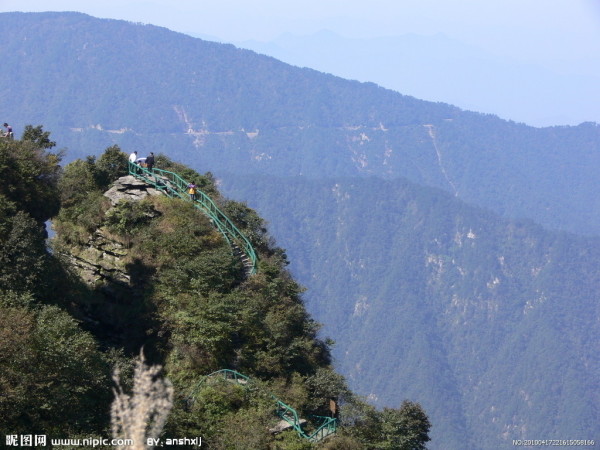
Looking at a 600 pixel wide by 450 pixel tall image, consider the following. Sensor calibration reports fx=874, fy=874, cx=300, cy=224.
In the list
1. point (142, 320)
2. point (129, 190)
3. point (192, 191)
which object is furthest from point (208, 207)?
point (142, 320)

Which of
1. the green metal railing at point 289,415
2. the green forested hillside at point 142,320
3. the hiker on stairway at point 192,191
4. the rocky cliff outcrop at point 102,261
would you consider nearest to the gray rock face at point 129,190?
the green forested hillside at point 142,320

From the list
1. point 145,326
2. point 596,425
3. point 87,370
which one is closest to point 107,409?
point 87,370

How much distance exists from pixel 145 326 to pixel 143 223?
4373 millimetres

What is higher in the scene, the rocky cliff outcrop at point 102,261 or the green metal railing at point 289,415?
the rocky cliff outcrop at point 102,261

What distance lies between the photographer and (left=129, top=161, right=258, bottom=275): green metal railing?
103 ft

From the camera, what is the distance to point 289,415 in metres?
24.6

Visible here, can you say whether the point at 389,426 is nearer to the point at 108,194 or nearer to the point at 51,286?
the point at 51,286

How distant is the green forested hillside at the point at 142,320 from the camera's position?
2008 cm

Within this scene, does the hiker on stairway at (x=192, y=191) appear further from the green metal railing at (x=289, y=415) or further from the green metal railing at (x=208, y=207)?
the green metal railing at (x=289, y=415)

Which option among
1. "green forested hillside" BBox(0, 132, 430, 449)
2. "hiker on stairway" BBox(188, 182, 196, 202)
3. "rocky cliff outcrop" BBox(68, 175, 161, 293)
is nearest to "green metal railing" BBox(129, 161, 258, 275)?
"hiker on stairway" BBox(188, 182, 196, 202)

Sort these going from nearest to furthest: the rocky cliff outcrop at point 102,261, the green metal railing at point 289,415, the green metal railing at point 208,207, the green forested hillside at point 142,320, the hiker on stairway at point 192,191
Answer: the green forested hillside at point 142,320
the green metal railing at point 289,415
the rocky cliff outcrop at point 102,261
the green metal railing at point 208,207
the hiker on stairway at point 192,191

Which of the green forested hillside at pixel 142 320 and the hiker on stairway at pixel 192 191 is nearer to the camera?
the green forested hillside at pixel 142 320

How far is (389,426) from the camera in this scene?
26.3m

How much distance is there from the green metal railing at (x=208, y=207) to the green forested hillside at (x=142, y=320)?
0.50m
